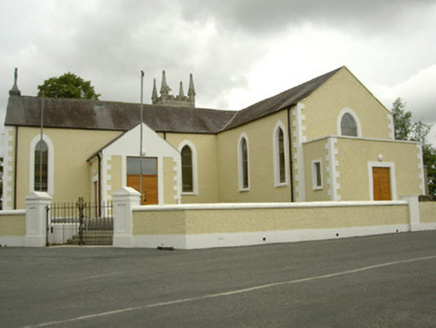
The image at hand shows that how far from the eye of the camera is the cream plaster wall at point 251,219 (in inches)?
603

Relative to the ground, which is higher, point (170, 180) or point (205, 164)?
point (205, 164)

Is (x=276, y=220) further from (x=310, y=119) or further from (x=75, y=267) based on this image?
(x=310, y=119)

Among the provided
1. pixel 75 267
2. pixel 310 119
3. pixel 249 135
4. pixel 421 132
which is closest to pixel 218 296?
pixel 75 267

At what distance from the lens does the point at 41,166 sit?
2778 cm

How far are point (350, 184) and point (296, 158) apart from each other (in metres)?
3.05

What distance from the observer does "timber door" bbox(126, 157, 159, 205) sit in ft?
85.5

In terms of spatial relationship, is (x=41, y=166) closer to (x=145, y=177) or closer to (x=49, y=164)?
(x=49, y=164)

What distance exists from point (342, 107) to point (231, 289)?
763 inches

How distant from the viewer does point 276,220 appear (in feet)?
53.9

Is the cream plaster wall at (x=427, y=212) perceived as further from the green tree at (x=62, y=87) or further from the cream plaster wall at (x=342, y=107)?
the green tree at (x=62, y=87)

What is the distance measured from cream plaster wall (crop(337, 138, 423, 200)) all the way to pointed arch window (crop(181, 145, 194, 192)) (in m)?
11.8

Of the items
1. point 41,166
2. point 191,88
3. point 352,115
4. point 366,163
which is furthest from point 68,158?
point 191,88

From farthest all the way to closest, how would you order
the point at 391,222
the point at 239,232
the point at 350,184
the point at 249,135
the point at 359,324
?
the point at 249,135 < the point at 350,184 < the point at 391,222 < the point at 239,232 < the point at 359,324

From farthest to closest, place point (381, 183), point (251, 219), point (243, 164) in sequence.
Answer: point (243, 164), point (381, 183), point (251, 219)
